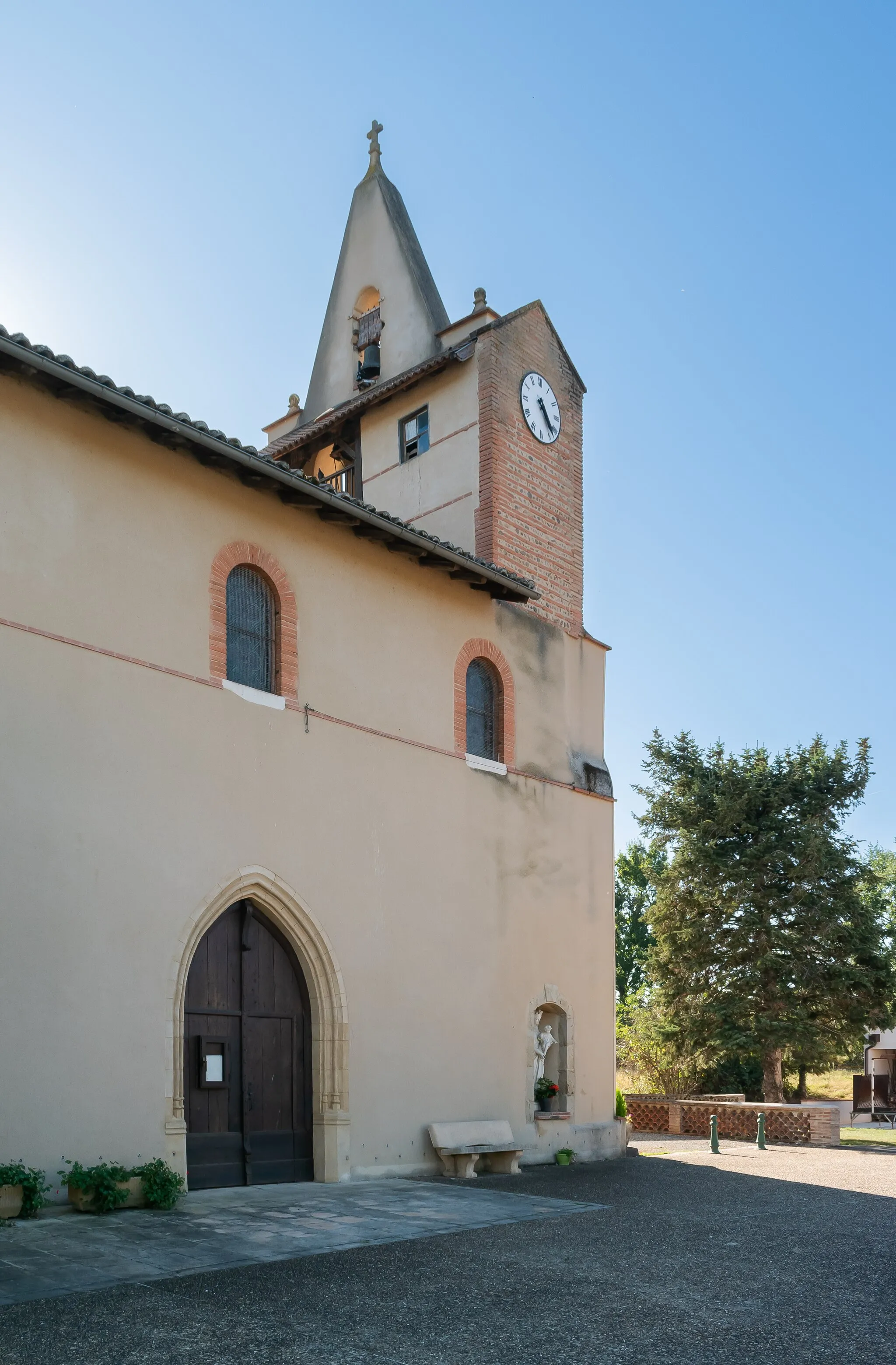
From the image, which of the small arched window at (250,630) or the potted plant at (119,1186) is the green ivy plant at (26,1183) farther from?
the small arched window at (250,630)

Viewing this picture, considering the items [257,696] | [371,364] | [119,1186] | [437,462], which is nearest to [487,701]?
[437,462]

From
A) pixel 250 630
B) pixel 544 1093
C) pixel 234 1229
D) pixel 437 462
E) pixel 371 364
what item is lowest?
pixel 544 1093

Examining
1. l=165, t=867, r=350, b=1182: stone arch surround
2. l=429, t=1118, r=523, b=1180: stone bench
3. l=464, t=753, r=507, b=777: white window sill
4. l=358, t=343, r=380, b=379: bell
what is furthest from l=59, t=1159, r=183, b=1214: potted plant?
l=358, t=343, r=380, b=379: bell

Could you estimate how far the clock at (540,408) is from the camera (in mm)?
16766

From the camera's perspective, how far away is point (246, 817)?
37.3ft

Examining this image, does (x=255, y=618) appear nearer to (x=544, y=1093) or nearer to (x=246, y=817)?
(x=246, y=817)

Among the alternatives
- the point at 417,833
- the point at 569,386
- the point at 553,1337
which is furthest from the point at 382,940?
the point at 569,386

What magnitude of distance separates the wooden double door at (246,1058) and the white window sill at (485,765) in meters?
3.44

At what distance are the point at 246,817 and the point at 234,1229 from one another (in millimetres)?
3800

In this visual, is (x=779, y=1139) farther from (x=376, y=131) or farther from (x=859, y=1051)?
(x=376, y=131)

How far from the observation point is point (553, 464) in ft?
55.8

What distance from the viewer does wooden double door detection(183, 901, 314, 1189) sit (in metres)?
10.9

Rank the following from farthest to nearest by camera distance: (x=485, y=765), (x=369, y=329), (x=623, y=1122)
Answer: (x=369, y=329) → (x=623, y=1122) → (x=485, y=765)

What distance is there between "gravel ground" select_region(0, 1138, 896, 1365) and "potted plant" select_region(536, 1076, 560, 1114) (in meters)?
4.29
